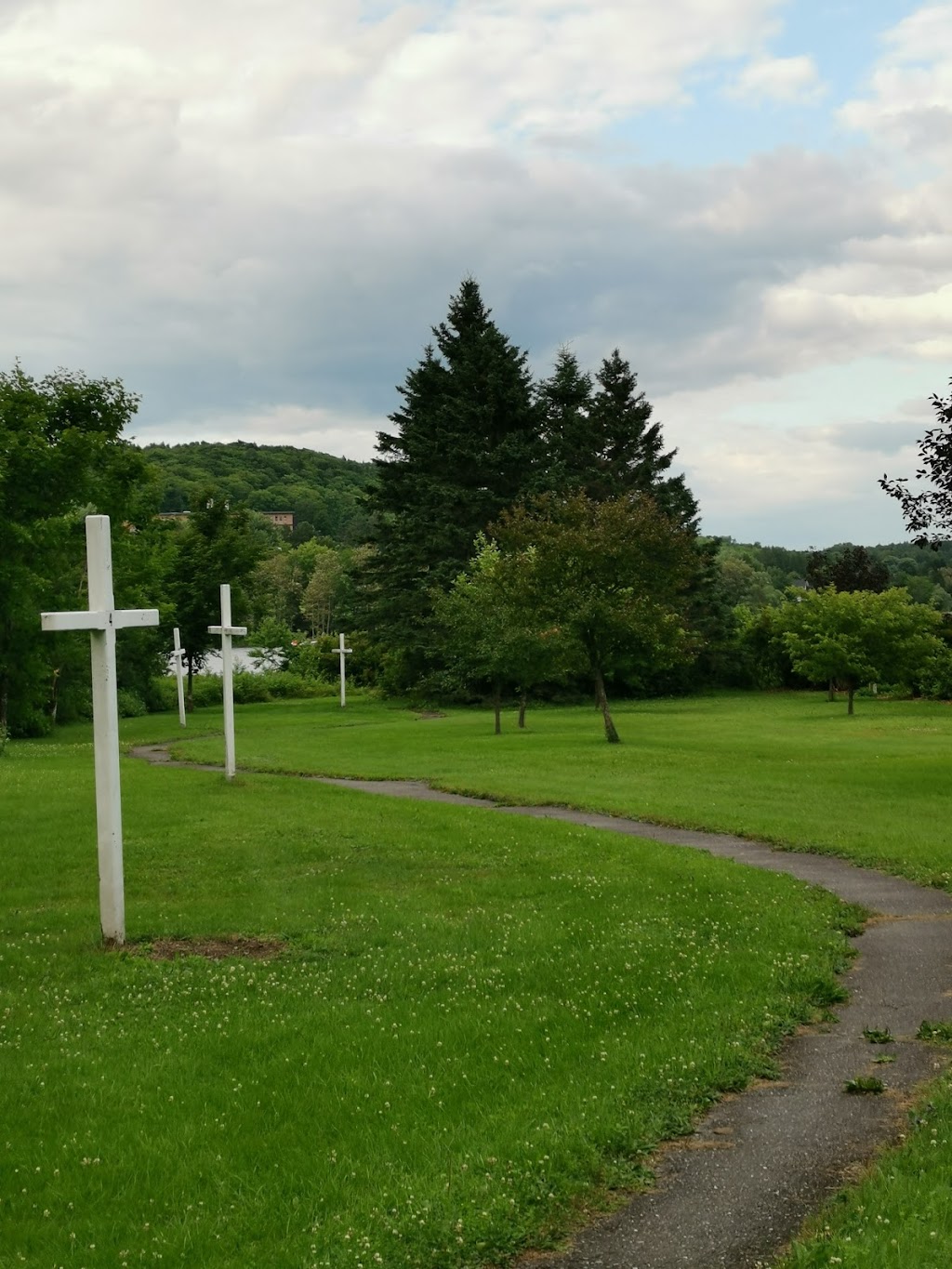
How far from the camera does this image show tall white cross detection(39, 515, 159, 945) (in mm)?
9914

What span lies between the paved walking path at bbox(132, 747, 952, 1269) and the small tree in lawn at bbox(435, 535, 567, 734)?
26.0 m

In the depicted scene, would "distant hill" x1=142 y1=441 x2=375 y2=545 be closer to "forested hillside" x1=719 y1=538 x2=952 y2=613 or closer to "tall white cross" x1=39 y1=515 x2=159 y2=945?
"forested hillside" x1=719 y1=538 x2=952 y2=613

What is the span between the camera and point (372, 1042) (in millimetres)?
7016

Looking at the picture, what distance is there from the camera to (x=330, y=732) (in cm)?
3966

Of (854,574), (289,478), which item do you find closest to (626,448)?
(854,574)

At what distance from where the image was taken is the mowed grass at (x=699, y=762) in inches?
665

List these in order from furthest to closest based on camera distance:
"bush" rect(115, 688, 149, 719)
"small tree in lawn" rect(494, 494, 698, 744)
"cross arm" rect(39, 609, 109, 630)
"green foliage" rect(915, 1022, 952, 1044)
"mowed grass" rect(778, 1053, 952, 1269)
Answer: "bush" rect(115, 688, 149, 719) < "small tree in lawn" rect(494, 494, 698, 744) < "cross arm" rect(39, 609, 109, 630) < "green foliage" rect(915, 1022, 952, 1044) < "mowed grass" rect(778, 1053, 952, 1269)

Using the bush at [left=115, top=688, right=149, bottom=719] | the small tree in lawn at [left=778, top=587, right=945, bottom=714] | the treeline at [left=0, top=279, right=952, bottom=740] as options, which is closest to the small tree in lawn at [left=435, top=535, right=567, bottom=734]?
the treeline at [left=0, top=279, right=952, bottom=740]

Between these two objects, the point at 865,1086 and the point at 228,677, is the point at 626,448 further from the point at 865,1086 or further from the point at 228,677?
the point at 865,1086

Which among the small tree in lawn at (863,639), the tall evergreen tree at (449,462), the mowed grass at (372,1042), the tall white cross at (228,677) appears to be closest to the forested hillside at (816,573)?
the small tree in lawn at (863,639)

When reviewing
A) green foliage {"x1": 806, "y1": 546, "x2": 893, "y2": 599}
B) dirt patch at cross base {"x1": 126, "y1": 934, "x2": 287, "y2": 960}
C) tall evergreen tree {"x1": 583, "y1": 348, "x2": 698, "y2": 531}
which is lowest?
dirt patch at cross base {"x1": 126, "y1": 934, "x2": 287, "y2": 960}

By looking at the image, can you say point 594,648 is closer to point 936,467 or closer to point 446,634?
point 936,467

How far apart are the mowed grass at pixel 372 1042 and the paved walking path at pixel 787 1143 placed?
0.68ft

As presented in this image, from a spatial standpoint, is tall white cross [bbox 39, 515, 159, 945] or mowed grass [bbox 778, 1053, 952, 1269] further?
tall white cross [bbox 39, 515, 159, 945]
